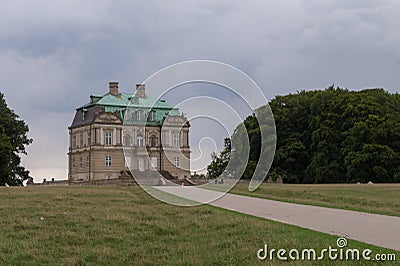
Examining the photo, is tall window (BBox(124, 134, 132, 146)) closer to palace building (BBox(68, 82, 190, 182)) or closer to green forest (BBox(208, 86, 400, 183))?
palace building (BBox(68, 82, 190, 182))

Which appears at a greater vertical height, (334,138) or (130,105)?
(130,105)

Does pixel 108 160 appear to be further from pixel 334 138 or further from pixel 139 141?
pixel 334 138

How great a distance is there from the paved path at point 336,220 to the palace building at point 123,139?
55190mm

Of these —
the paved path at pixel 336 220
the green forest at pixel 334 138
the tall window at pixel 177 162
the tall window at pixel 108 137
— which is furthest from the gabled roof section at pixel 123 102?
the paved path at pixel 336 220

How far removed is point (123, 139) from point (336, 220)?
6821 cm

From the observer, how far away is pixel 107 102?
91.6 metres

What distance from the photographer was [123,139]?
89500 mm

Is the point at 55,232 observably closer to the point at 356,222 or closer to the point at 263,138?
the point at 356,222

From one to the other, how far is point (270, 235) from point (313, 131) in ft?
184

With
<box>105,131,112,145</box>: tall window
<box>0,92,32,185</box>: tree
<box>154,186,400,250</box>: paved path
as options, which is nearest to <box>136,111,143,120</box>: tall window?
<box>105,131,112,145</box>: tall window

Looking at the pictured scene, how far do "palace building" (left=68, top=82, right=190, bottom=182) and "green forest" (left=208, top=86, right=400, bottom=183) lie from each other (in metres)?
10.7

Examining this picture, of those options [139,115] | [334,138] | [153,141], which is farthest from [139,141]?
[334,138]

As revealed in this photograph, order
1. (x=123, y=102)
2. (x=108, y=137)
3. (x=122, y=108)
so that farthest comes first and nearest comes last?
(x=123, y=102) < (x=122, y=108) < (x=108, y=137)

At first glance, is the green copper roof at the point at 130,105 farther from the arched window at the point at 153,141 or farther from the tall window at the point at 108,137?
the tall window at the point at 108,137
